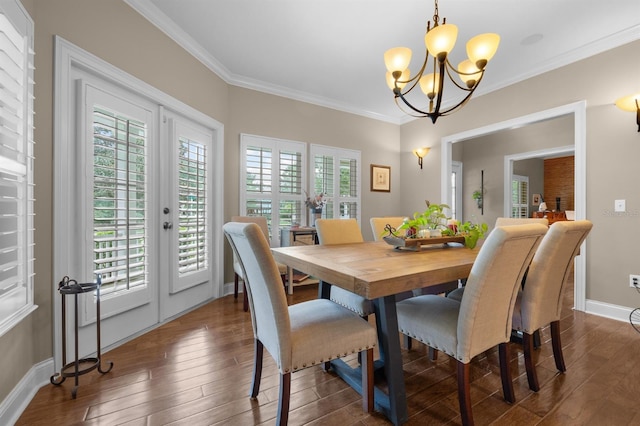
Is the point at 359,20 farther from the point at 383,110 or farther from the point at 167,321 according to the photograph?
the point at 167,321

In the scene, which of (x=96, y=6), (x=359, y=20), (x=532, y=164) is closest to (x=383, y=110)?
(x=359, y=20)

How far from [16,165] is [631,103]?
4.54m

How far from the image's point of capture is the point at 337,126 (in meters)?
4.49

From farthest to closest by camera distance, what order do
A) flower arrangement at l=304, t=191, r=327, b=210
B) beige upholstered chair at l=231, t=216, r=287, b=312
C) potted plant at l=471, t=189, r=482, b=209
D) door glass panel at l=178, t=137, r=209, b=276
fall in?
1. potted plant at l=471, t=189, r=482, b=209
2. flower arrangement at l=304, t=191, r=327, b=210
3. beige upholstered chair at l=231, t=216, r=287, b=312
4. door glass panel at l=178, t=137, r=209, b=276

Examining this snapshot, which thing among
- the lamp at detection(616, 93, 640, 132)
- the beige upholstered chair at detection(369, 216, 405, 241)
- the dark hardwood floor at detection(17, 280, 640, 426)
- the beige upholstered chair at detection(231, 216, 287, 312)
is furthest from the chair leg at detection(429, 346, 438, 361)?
the lamp at detection(616, 93, 640, 132)

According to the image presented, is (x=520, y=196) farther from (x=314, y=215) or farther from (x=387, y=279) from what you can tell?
(x=387, y=279)

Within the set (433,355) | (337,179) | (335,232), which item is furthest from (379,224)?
(337,179)

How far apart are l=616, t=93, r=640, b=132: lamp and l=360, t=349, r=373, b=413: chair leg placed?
324 cm

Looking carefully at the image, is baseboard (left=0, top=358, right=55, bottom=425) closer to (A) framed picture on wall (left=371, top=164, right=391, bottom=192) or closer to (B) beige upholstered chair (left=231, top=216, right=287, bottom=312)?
(B) beige upholstered chair (left=231, top=216, right=287, bottom=312)

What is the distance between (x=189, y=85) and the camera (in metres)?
2.89

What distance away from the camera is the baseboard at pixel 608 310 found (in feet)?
8.90

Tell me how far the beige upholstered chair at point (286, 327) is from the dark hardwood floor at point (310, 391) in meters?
0.30

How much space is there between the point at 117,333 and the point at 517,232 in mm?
2726

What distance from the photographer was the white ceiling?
7.69ft
